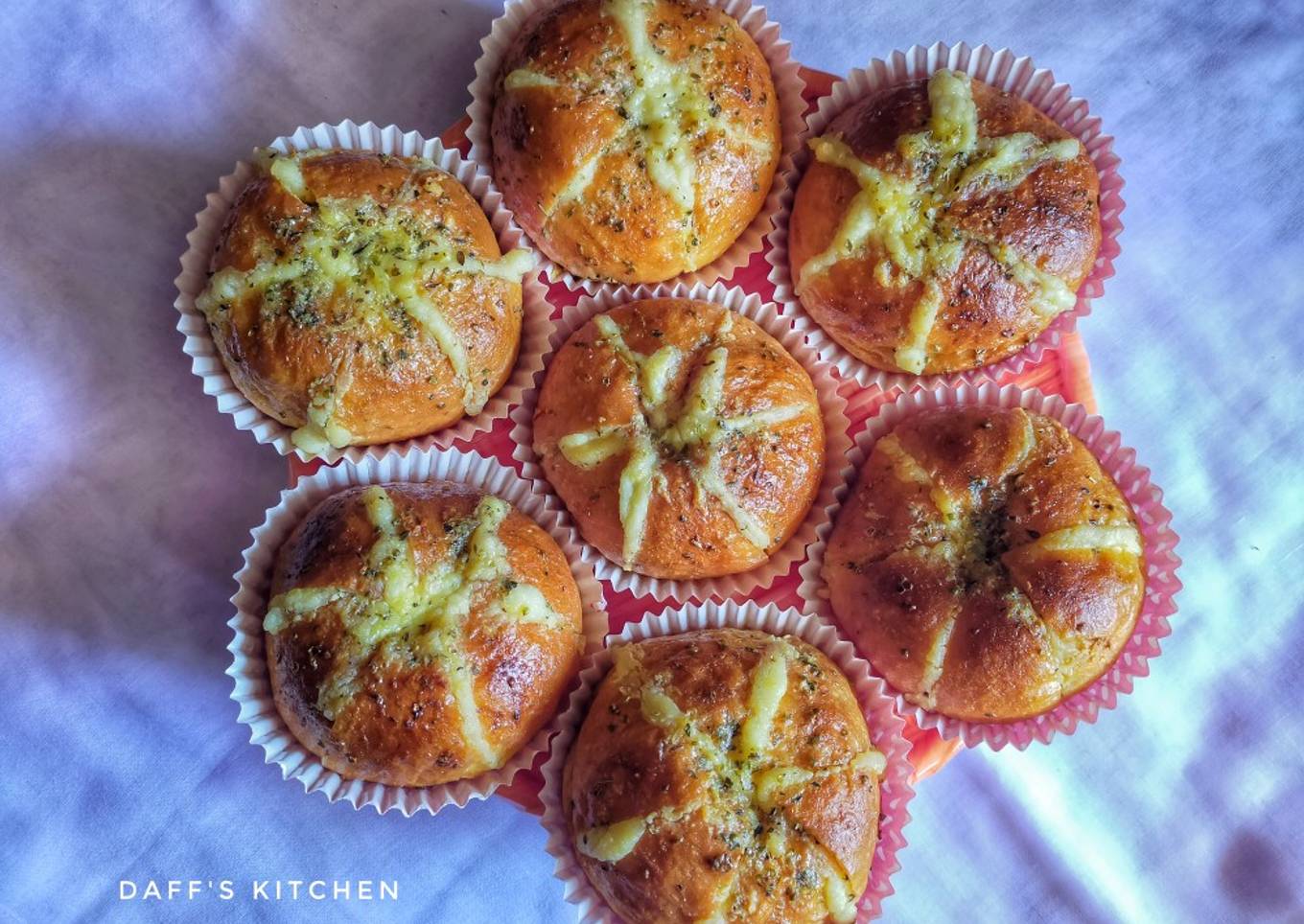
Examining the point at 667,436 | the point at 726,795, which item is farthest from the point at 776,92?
the point at 726,795

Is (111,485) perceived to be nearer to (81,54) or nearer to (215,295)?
(215,295)

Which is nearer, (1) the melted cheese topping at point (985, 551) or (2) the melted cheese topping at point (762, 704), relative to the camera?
(2) the melted cheese topping at point (762, 704)

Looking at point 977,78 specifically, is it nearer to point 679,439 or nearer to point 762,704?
point 679,439

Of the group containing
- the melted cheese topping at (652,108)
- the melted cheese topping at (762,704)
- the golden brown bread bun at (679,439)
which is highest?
the melted cheese topping at (652,108)

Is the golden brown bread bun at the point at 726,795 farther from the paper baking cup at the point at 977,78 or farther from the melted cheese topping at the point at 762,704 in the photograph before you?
the paper baking cup at the point at 977,78

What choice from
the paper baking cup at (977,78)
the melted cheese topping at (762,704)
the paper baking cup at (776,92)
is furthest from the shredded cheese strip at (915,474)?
the paper baking cup at (776,92)

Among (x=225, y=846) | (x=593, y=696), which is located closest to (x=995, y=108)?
(x=593, y=696)

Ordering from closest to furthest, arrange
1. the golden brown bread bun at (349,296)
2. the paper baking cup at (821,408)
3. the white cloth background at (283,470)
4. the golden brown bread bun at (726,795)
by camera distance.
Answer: the golden brown bread bun at (726,795)
the golden brown bread bun at (349,296)
the paper baking cup at (821,408)
the white cloth background at (283,470)

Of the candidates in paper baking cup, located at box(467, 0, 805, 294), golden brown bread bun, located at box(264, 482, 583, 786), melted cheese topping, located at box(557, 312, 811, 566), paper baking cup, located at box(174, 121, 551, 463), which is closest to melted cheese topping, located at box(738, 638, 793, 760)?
melted cheese topping, located at box(557, 312, 811, 566)

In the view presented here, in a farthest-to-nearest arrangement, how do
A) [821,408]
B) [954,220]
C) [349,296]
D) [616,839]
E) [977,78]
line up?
[977,78] → [821,408] → [954,220] → [349,296] → [616,839]
